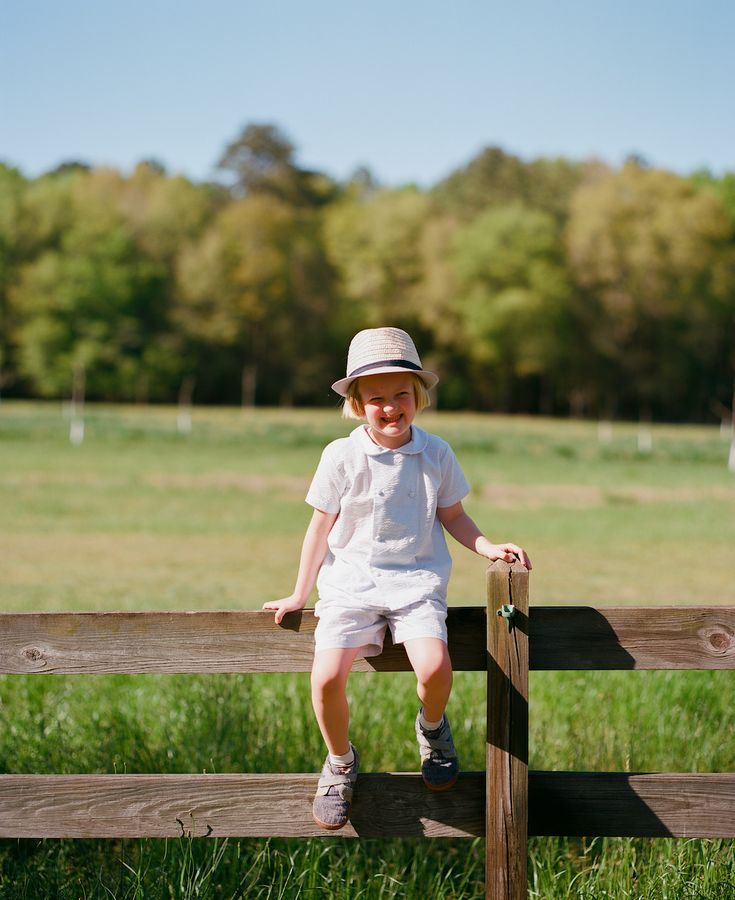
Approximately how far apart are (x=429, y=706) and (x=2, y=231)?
247 feet

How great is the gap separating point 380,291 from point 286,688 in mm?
72123

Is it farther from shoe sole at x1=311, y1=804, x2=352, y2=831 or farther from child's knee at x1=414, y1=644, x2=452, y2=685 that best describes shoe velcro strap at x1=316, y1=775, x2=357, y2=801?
child's knee at x1=414, y1=644, x2=452, y2=685

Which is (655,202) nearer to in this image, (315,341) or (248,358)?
(315,341)

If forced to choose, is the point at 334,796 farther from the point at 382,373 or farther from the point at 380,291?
the point at 380,291

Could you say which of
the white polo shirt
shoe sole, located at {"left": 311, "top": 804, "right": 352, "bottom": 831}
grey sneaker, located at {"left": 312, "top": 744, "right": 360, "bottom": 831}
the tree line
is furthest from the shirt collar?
the tree line

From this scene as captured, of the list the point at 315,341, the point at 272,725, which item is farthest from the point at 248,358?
the point at 272,725

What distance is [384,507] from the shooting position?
9.65 ft

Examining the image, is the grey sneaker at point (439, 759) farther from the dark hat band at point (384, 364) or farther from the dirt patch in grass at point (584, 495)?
the dirt patch in grass at point (584, 495)

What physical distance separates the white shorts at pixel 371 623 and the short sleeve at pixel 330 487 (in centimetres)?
29

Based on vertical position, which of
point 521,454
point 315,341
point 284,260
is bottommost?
point 521,454

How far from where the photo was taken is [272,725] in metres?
4.86

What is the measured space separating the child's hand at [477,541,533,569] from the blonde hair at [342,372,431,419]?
0.46 metres

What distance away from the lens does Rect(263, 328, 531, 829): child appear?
2.76m

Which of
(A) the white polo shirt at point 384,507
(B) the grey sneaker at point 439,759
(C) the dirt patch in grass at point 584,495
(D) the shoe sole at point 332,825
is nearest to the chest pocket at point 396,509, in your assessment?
(A) the white polo shirt at point 384,507
